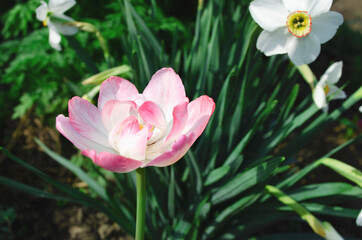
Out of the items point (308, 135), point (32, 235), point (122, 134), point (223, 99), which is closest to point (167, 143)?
point (122, 134)

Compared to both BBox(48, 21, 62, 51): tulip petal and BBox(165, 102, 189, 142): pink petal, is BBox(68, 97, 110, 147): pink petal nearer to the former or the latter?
BBox(165, 102, 189, 142): pink petal

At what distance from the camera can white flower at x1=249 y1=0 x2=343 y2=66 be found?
2.44 feet

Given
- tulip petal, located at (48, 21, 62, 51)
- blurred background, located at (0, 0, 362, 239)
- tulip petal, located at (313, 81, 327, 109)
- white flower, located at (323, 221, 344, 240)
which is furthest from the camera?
blurred background, located at (0, 0, 362, 239)

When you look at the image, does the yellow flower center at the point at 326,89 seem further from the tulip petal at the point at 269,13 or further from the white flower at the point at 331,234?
the white flower at the point at 331,234

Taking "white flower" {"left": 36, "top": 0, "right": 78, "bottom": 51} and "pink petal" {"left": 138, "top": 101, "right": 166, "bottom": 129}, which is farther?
"white flower" {"left": 36, "top": 0, "right": 78, "bottom": 51}

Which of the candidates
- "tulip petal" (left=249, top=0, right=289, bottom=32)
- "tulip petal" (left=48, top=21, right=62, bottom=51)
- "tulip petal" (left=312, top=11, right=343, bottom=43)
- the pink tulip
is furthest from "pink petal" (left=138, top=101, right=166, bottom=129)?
"tulip petal" (left=48, top=21, right=62, bottom=51)

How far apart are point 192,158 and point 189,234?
279 millimetres

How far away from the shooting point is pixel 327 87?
0.97 meters

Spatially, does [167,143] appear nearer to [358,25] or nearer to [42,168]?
[42,168]

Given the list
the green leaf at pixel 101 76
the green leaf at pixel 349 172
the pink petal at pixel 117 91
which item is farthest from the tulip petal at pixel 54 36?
the green leaf at pixel 349 172

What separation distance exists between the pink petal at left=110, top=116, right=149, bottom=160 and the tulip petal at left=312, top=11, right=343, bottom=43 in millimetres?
521

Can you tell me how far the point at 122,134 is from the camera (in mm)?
497

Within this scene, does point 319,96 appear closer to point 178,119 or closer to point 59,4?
point 178,119

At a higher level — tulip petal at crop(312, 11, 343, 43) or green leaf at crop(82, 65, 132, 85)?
green leaf at crop(82, 65, 132, 85)
